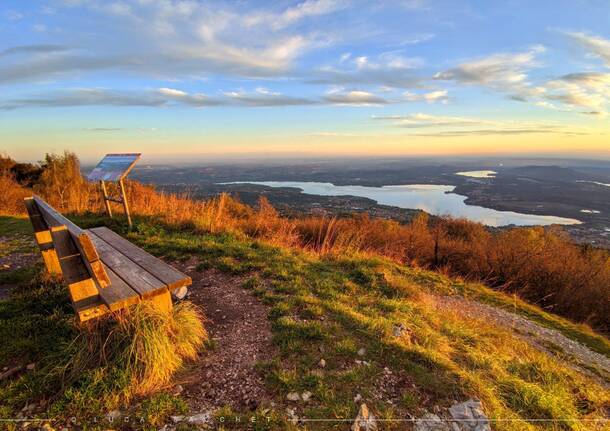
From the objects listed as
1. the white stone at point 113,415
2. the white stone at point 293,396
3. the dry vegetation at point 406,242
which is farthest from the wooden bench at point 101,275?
the dry vegetation at point 406,242

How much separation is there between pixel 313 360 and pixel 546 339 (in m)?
5.17

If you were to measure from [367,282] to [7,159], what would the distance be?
21837mm

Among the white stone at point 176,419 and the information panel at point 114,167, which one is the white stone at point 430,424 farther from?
the information panel at point 114,167

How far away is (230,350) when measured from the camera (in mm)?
2984

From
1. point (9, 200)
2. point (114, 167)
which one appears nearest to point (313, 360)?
point (114, 167)

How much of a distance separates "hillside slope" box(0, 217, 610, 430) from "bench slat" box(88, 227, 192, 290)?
2.45 ft

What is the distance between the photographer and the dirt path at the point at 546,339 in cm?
466

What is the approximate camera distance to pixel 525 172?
10256 centimetres

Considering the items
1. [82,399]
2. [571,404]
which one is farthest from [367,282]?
[82,399]

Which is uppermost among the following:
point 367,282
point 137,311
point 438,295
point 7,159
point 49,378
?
point 7,159

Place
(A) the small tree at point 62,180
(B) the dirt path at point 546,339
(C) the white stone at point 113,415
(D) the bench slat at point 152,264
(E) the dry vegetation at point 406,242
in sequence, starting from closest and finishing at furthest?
1. (C) the white stone at point 113,415
2. (D) the bench slat at point 152,264
3. (B) the dirt path at point 546,339
4. (E) the dry vegetation at point 406,242
5. (A) the small tree at point 62,180

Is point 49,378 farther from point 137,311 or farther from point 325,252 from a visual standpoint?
point 325,252

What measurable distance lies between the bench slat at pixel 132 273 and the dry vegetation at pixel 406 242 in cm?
351

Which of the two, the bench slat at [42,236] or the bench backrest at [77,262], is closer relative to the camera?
the bench backrest at [77,262]
